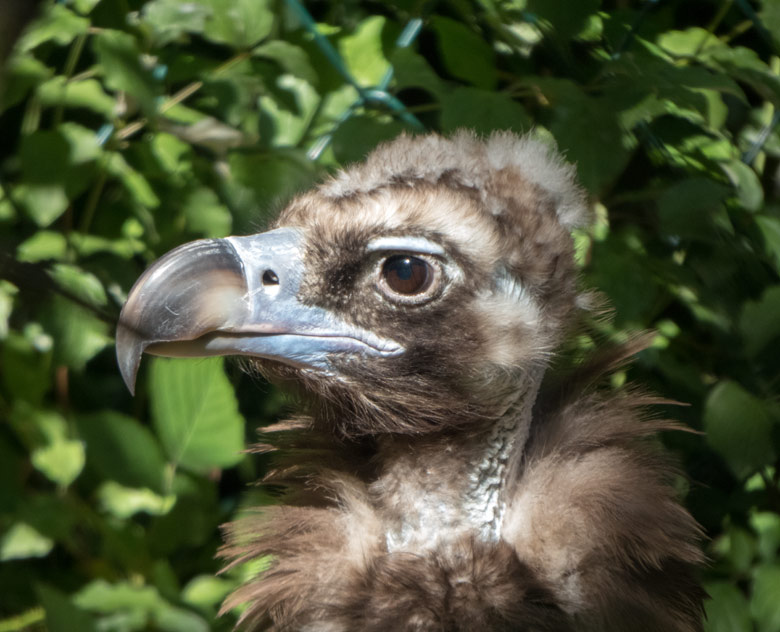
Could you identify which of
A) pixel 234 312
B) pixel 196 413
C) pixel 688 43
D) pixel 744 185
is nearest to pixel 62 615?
pixel 196 413

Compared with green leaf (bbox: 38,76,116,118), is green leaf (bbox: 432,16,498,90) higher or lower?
higher

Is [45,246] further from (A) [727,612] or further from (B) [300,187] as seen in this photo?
(A) [727,612]

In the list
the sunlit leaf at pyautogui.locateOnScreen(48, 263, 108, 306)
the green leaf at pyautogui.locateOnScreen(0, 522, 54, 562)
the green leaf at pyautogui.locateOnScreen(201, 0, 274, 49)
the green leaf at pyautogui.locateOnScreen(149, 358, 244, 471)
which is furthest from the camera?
the green leaf at pyautogui.locateOnScreen(0, 522, 54, 562)

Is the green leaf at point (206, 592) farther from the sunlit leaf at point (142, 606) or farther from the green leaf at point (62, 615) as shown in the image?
the green leaf at point (62, 615)

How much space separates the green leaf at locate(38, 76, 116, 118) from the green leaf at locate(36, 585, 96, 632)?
88 centimetres

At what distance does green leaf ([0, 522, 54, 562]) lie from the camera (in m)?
1.84

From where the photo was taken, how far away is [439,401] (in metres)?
1.19

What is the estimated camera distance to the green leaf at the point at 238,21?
1.60 meters

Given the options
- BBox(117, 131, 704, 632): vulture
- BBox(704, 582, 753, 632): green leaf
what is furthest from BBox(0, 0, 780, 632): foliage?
BBox(117, 131, 704, 632): vulture

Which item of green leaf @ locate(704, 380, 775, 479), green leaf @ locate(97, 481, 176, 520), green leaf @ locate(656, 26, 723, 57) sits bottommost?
green leaf @ locate(97, 481, 176, 520)

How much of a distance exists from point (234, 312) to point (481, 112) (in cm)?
57

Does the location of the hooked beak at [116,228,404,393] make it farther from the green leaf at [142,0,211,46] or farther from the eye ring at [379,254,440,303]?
the green leaf at [142,0,211,46]

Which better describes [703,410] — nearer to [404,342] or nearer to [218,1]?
[404,342]

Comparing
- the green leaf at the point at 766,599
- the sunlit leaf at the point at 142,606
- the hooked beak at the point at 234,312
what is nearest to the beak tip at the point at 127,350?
the hooked beak at the point at 234,312
